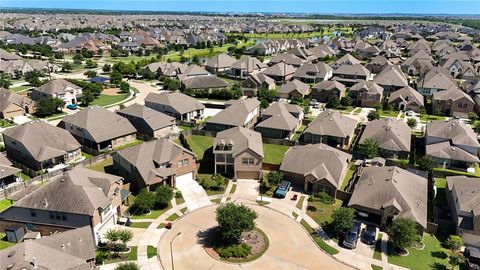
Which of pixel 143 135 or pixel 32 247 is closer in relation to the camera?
pixel 32 247

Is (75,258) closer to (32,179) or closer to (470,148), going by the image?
(32,179)

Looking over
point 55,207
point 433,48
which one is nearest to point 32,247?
point 55,207

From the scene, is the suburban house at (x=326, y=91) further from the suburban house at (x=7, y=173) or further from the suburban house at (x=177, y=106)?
the suburban house at (x=7, y=173)

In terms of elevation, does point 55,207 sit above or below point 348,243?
above

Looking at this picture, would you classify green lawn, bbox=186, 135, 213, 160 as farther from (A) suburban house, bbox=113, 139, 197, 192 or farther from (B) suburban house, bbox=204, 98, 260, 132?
(A) suburban house, bbox=113, 139, 197, 192

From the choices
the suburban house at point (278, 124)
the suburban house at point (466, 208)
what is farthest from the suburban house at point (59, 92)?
the suburban house at point (466, 208)
